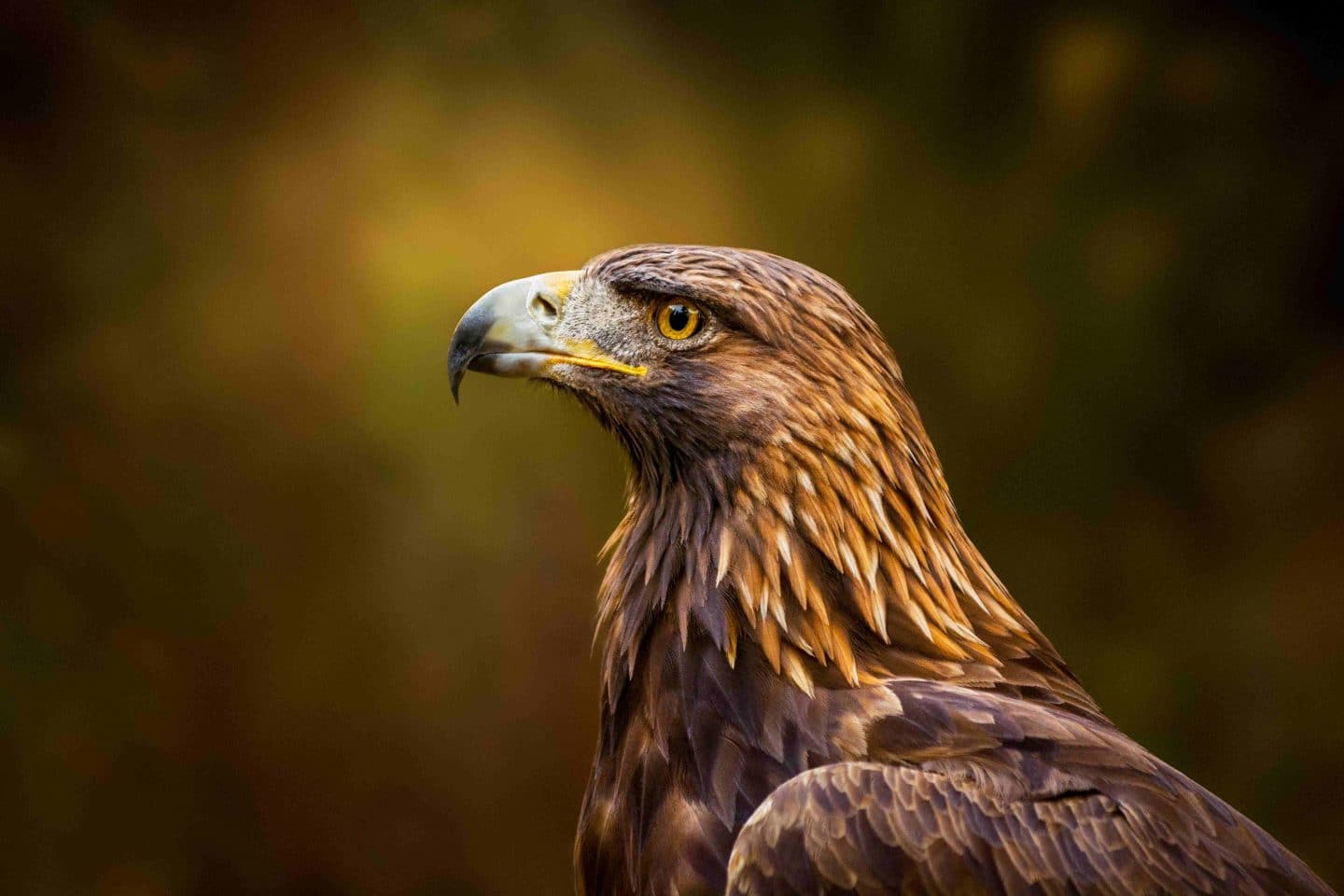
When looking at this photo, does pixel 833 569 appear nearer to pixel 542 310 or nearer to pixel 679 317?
pixel 679 317

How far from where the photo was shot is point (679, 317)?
1.57 metres

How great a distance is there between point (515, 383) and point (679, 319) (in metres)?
1.35

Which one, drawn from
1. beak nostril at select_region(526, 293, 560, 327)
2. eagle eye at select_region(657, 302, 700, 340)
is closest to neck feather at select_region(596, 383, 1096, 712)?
eagle eye at select_region(657, 302, 700, 340)

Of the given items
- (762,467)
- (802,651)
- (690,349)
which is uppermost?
(690,349)

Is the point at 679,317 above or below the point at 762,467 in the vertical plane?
above

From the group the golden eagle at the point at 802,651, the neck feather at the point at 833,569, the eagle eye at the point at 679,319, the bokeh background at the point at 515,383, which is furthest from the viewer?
the bokeh background at the point at 515,383

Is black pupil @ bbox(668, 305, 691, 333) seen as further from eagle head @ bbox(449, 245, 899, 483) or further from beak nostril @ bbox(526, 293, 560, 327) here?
beak nostril @ bbox(526, 293, 560, 327)

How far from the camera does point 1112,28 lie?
3.02 m

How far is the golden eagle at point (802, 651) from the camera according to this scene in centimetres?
120

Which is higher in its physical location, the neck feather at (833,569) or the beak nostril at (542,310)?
the beak nostril at (542,310)

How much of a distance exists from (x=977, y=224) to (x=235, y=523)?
215cm

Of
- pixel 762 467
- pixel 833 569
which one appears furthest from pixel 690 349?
pixel 833 569

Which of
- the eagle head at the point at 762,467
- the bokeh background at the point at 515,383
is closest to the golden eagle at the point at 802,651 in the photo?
the eagle head at the point at 762,467

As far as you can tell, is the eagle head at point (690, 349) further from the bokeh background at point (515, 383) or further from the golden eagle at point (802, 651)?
the bokeh background at point (515, 383)
